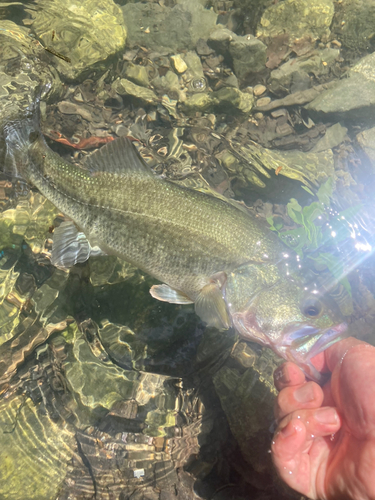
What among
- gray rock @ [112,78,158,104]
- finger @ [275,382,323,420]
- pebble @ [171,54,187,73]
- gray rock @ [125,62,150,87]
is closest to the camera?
finger @ [275,382,323,420]

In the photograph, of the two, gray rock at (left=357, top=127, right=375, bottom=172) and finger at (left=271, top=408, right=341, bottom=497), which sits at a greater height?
gray rock at (left=357, top=127, right=375, bottom=172)

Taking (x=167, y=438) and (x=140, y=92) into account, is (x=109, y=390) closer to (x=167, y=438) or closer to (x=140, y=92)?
(x=167, y=438)

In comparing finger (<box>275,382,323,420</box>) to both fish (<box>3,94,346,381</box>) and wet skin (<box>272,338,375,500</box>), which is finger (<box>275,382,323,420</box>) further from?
fish (<box>3,94,346,381</box>)

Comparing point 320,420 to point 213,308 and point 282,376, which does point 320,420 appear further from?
point 213,308

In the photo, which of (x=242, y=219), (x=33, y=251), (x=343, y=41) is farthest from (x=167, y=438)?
(x=343, y=41)

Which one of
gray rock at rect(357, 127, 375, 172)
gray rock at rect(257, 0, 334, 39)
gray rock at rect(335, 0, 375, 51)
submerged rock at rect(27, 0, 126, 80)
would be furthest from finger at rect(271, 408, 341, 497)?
gray rock at rect(335, 0, 375, 51)

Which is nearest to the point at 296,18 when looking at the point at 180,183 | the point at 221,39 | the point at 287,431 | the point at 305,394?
the point at 221,39
